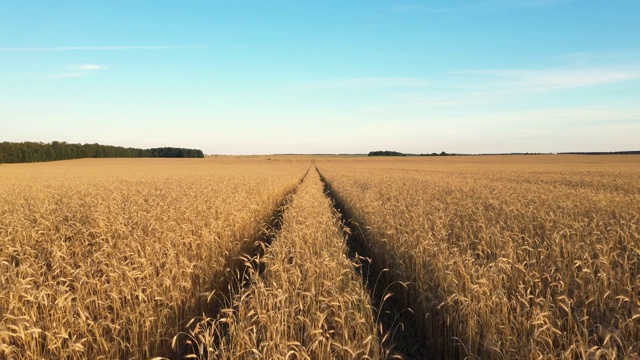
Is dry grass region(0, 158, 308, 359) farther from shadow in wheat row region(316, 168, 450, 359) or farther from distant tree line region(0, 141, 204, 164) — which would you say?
distant tree line region(0, 141, 204, 164)

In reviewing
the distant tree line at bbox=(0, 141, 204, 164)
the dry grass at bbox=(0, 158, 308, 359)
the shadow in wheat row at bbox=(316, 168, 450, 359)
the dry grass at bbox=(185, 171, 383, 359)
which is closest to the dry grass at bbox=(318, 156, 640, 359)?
the shadow in wheat row at bbox=(316, 168, 450, 359)

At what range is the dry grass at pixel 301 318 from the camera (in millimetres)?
3127

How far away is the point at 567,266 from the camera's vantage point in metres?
A: 5.57

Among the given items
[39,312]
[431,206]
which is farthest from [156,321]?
[431,206]

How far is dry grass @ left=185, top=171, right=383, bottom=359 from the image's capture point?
313 cm

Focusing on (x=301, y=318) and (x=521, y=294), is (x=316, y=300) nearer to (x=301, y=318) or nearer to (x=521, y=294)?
(x=301, y=318)

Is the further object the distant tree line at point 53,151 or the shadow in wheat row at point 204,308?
the distant tree line at point 53,151

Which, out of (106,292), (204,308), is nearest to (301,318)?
(204,308)

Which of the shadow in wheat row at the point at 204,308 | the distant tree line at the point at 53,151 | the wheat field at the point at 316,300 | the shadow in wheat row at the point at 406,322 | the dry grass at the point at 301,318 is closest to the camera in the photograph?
the dry grass at the point at 301,318

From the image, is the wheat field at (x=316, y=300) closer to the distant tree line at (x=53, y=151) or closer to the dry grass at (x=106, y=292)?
the dry grass at (x=106, y=292)

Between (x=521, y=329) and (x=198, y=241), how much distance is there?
5.11m

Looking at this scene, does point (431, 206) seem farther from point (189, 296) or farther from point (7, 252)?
point (7, 252)

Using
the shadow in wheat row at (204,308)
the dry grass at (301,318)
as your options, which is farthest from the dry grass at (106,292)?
the dry grass at (301,318)

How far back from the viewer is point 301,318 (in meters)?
3.38
